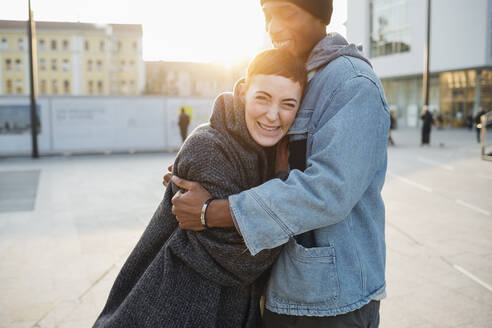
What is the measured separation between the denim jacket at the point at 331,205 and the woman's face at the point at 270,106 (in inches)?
1.9

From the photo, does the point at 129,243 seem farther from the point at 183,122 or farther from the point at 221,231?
the point at 183,122

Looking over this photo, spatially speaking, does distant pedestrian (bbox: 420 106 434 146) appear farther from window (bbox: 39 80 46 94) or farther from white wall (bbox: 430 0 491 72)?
window (bbox: 39 80 46 94)

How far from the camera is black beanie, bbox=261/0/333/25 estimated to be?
158cm

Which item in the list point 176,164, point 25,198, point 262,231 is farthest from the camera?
point 25,198

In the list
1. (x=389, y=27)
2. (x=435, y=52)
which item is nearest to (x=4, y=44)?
(x=389, y=27)

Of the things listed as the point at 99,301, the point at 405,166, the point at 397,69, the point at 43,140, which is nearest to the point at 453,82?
the point at 397,69

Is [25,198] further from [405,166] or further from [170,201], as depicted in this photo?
[405,166]

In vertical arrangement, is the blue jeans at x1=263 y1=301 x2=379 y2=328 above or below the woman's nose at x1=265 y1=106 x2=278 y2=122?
below

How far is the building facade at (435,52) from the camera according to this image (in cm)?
3111

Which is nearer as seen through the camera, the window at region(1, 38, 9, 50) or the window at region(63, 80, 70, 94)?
the window at region(1, 38, 9, 50)

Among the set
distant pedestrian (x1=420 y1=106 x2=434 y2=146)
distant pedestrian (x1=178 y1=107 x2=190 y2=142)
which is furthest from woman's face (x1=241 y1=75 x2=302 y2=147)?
distant pedestrian (x1=420 y1=106 x2=434 y2=146)

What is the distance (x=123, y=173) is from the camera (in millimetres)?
11609

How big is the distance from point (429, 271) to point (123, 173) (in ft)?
28.9

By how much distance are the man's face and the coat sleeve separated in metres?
0.47
